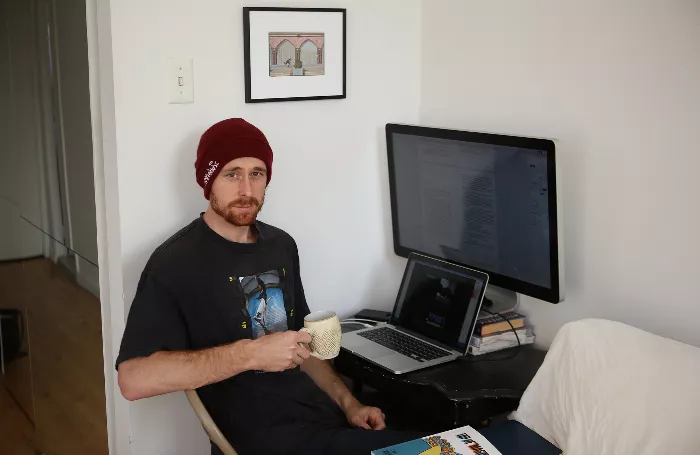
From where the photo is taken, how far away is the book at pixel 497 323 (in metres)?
2.39

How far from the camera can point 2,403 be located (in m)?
3.47

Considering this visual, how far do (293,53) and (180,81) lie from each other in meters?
0.38

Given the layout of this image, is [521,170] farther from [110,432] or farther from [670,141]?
[110,432]

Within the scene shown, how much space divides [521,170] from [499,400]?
0.62 m

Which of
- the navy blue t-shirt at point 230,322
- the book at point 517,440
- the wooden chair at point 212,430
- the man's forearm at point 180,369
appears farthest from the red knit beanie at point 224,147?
the book at point 517,440

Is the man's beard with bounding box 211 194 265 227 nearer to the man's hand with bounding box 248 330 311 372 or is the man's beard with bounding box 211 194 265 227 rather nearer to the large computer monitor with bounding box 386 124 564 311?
the man's hand with bounding box 248 330 311 372

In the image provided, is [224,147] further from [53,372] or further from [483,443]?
[53,372]

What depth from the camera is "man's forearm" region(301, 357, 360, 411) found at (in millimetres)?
2334

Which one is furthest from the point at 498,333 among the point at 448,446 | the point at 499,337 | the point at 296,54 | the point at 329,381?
the point at 296,54

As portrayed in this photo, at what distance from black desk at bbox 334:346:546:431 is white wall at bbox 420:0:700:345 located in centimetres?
23

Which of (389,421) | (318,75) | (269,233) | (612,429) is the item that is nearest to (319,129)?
(318,75)

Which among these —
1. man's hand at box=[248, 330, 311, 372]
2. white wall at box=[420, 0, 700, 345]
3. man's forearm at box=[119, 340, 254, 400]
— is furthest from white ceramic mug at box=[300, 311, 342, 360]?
white wall at box=[420, 0, 700, 345]

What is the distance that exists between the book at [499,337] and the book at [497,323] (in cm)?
1

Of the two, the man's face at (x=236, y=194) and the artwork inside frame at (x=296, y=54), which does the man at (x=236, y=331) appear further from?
the artwork inside frame at (x=296, y=54)
